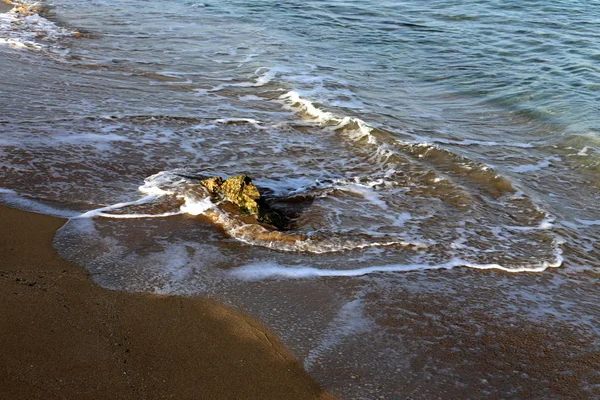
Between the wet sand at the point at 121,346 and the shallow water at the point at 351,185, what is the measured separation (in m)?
0.18

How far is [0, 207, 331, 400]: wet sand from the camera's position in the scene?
3396mm

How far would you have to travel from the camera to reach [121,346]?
12.2 ft

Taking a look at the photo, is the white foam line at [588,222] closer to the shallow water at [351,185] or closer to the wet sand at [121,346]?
the shallow water at [351,185]

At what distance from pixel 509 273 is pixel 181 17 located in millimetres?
13189

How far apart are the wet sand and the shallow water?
7.2 inches

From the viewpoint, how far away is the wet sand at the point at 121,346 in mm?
3396

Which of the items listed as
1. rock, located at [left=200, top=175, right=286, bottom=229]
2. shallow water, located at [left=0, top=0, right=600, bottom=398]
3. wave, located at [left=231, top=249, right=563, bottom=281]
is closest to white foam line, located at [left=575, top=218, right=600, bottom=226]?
shallow water, located at [left=0, top=0, right=600, bottom=398]

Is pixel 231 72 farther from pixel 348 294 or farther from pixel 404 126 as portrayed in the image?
pixel 348 294

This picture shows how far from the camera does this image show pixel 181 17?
16094mm

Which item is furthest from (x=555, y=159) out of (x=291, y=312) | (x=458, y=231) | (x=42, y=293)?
(x=42, y=293)

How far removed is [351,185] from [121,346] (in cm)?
347

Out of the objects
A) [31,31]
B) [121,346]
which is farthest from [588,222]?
[31,31]

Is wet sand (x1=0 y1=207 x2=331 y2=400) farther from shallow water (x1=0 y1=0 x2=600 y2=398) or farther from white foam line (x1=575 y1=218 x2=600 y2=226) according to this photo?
white foam line (x1=575 y1=218 x2=600 y2=226)

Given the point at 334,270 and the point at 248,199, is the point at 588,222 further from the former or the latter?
the point at 248,199
